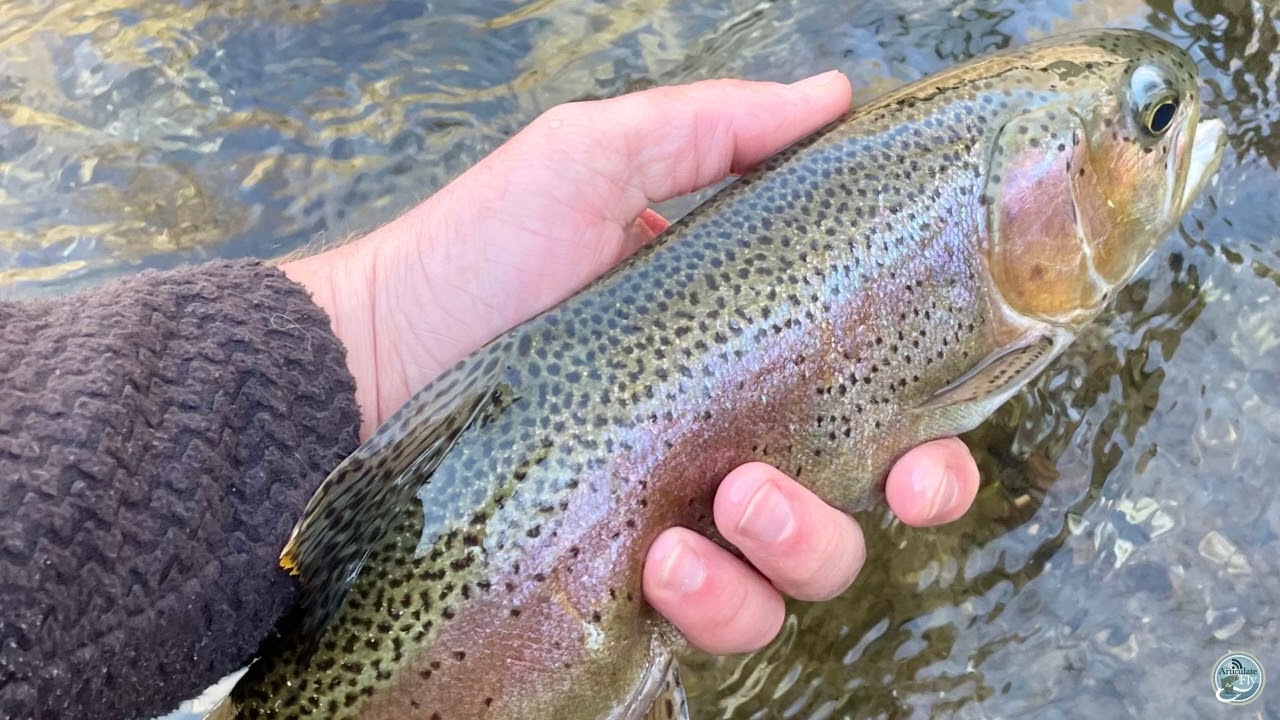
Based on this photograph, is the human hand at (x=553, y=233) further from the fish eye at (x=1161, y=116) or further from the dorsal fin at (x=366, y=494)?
the fish eye at (x=1161, y=116)

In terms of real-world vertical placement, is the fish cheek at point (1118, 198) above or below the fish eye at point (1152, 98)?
below

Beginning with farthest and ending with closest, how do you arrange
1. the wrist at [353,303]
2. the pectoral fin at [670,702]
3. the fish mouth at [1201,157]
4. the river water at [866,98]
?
the river water at [866,98] → the wrist at [353,303] → the fish mouth at [1201,157] → the pectoral fin at [670,702]

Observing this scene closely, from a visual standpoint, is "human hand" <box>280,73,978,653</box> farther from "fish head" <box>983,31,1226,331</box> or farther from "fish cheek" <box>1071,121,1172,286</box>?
"fish cheek" <box>1071,121,1172,286</box>

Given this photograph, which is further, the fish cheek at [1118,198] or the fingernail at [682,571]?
the fish cheek at [1118,198]

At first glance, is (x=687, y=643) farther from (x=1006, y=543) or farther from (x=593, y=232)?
(x=1006, y=543)

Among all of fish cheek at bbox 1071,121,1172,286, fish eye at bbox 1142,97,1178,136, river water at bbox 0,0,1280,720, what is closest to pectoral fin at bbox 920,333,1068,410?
fish cheek at bbox 1071,121,1172,286

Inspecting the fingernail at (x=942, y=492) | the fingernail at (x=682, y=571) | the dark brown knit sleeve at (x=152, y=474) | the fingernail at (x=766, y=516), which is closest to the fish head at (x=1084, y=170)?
the fingernail at (x=942, y=492)

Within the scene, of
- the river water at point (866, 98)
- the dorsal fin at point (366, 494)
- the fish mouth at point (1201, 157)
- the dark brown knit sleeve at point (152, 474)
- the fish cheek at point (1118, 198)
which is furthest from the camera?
the river water at point (866, 98)

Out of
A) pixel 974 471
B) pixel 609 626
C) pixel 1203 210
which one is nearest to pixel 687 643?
pixel 609 626
